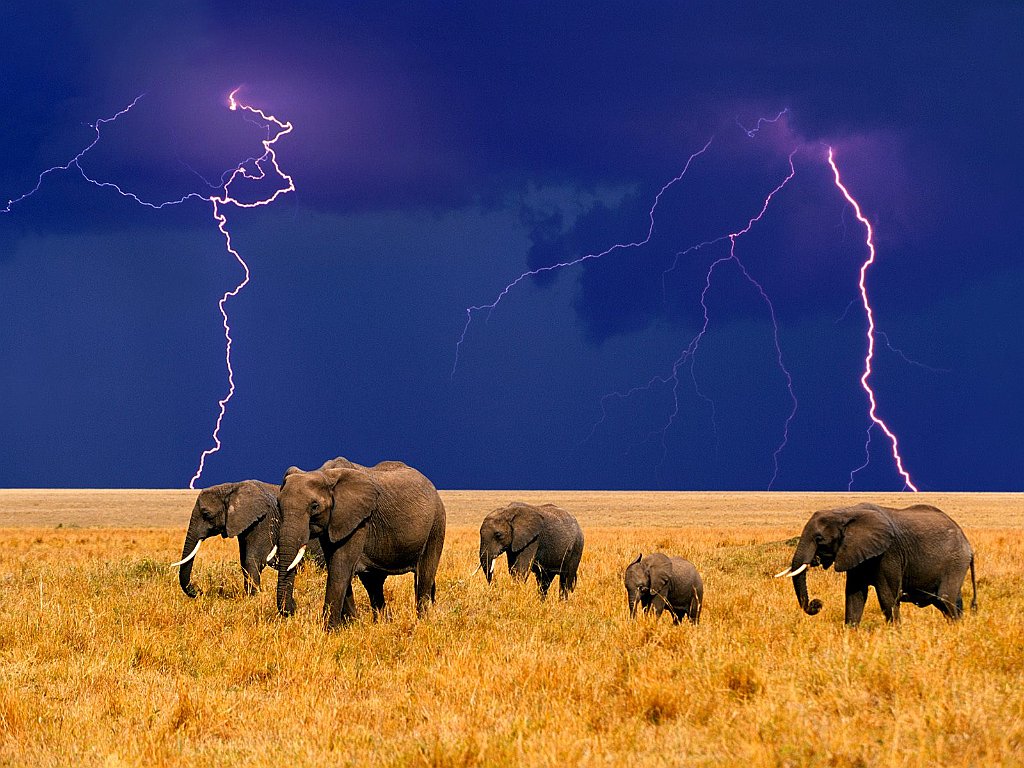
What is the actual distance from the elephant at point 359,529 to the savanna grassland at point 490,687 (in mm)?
458

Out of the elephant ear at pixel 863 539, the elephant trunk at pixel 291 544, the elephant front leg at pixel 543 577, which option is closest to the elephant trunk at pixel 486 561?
the elephant front leg at pixel 543 577

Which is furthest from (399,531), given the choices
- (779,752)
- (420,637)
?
(779,752)

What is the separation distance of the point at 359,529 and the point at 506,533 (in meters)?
5.16

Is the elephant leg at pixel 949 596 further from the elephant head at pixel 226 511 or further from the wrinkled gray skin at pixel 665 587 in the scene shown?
the elephant head at pixel 226 511

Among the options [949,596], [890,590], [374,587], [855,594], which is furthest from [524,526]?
[949,596]

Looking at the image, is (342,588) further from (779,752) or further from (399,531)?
(779,752)

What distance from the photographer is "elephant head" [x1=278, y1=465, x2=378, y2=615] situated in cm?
992

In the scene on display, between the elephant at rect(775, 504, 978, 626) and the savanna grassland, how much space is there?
454mm

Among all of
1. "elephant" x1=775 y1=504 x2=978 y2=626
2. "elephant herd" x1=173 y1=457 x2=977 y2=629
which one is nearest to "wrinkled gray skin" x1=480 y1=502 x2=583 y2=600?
"elephant herd" x1=173 y1=457 x2=977 y2=629

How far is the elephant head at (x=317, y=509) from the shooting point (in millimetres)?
9922

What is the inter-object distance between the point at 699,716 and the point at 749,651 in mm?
1765

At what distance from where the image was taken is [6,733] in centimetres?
604

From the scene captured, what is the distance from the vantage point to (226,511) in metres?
14.6

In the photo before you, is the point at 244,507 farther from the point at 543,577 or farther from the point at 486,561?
the point at 543,577
